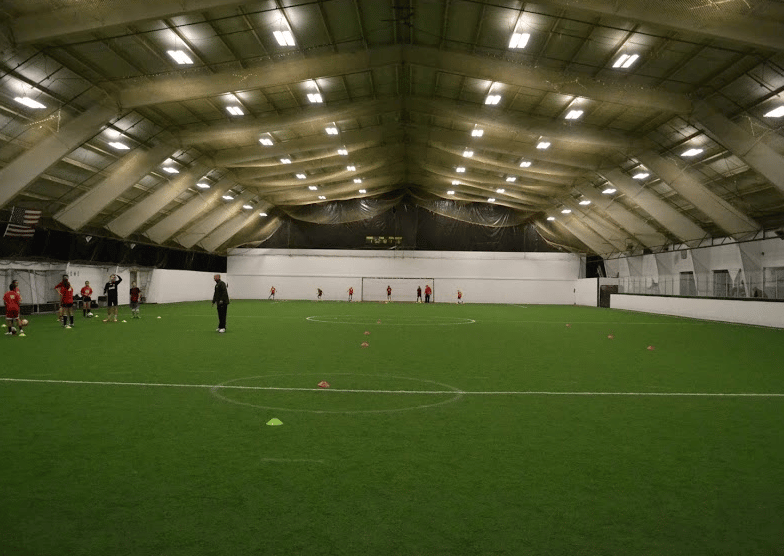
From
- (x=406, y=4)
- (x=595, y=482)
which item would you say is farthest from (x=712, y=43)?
(x=595, y=482)

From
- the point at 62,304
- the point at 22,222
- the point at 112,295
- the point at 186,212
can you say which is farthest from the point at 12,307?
the point at 186,212

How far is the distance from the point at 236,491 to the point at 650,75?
75.4 feet

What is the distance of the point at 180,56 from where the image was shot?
20875 mm

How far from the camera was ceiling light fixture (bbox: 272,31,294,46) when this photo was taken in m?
19.9

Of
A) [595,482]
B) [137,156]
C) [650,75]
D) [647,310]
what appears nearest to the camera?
[595,482]

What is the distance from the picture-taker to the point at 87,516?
4074mm

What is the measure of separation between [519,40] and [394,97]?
909cm

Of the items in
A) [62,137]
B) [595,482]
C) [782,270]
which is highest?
[62,137]

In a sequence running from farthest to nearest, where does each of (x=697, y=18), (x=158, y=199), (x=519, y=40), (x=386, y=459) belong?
(x=158, y=199) → (x=519, y=40) → (x=697, y=18) → (x=386, y=459)

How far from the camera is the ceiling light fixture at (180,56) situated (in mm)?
20531

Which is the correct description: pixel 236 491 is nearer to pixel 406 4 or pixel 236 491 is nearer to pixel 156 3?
pixel 156 3

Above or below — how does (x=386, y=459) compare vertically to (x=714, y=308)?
below

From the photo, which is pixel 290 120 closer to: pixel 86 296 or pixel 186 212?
pixel 86 296

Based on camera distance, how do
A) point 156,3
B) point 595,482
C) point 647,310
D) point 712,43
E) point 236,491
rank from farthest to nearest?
point 647,310, point 712,43, point 156,3, point 595,482, point 236,491
